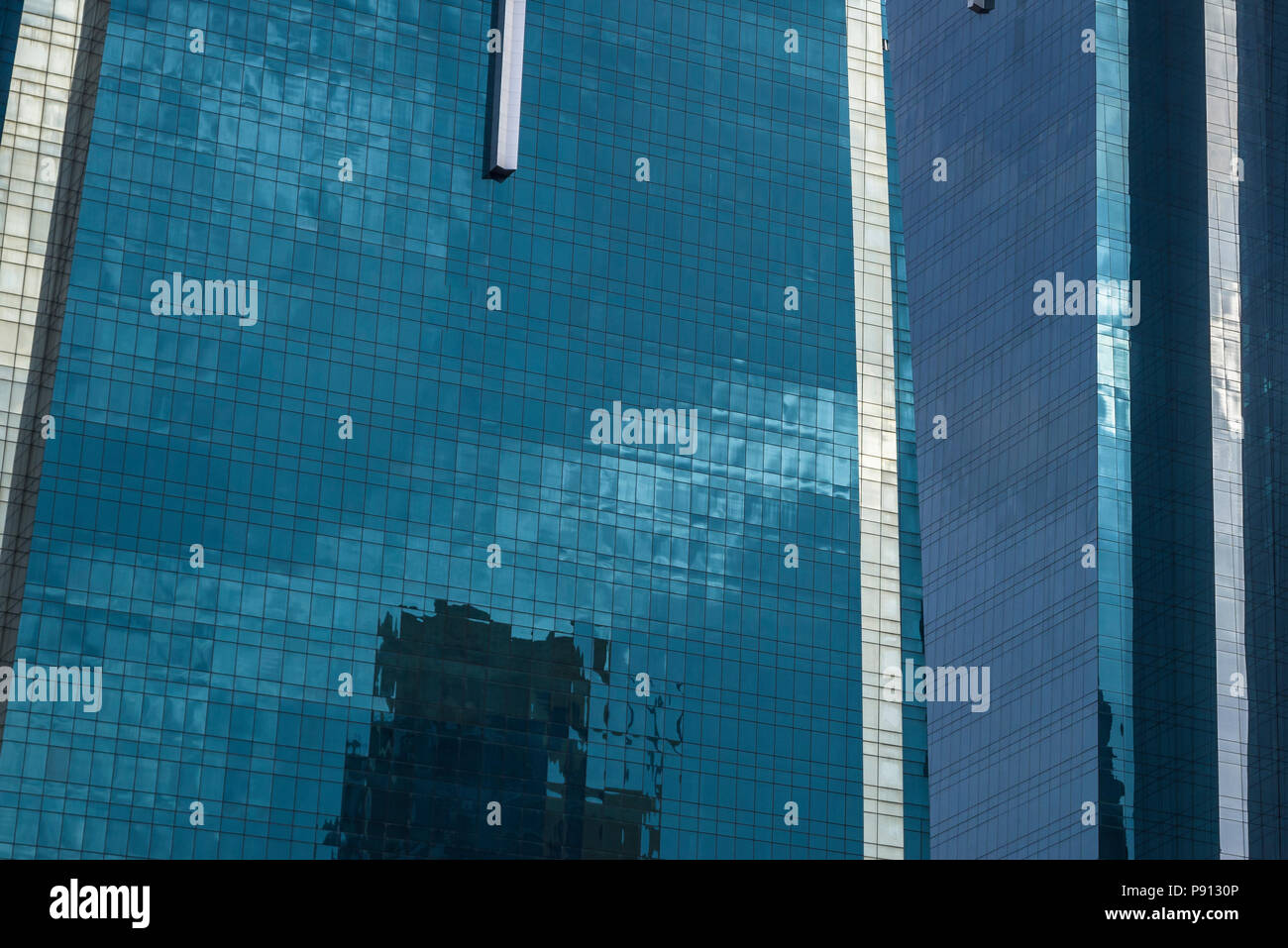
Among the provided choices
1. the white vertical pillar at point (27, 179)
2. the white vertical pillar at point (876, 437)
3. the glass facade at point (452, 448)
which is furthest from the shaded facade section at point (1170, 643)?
the white vertical pillar at point (27, 179)

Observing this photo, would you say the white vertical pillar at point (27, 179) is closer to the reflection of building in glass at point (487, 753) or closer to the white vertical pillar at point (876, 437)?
the reflection of building in glass at point (487, 753)

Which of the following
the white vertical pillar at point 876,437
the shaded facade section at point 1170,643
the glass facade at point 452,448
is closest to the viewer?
the glass facade at point 452,448

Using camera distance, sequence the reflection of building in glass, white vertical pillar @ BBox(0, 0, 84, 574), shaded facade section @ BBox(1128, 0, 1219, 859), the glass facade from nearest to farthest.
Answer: the glass facade < the reflection of building in glass < white vertical pillar @ BBox(0, 0, 84, 574) < shaded facade section @ BBox(1128, 0, 1219, 859)

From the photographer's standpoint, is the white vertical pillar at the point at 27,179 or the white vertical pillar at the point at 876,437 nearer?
the white vertical pillar at the point at 27,179

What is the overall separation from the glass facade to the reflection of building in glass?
18 centimetres

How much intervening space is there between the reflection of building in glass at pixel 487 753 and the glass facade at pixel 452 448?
18 cm

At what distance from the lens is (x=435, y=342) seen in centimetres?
11038

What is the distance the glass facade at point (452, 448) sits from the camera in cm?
10044

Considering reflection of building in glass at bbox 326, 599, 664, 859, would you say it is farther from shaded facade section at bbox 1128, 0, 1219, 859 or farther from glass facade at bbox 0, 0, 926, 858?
shaded facade section at bbox 1128, 0, 1219, 859

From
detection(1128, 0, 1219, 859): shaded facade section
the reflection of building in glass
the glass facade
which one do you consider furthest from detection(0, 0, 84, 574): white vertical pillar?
detection(1128, 0, 1219, 859): shaded facade section

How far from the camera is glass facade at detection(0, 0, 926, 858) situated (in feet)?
330
